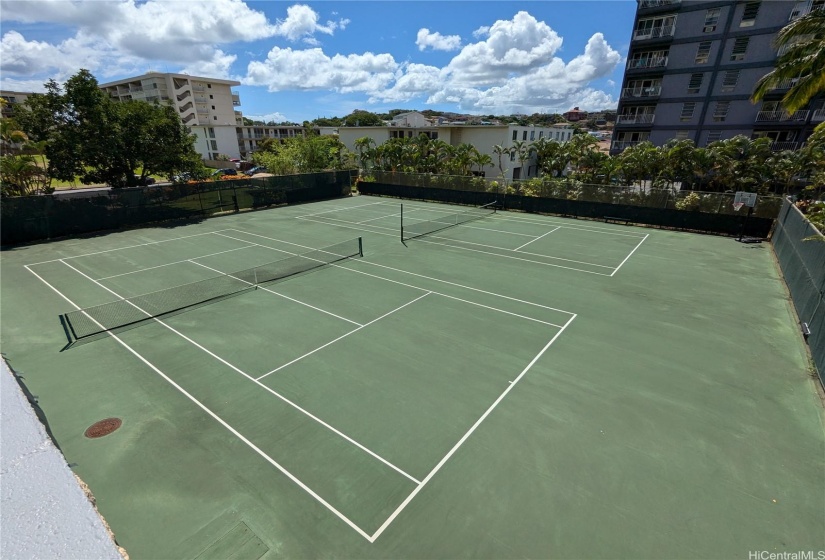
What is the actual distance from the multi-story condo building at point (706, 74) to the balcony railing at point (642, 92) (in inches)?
3.4

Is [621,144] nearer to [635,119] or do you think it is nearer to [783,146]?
[635,119]

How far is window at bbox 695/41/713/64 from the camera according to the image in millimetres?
35125

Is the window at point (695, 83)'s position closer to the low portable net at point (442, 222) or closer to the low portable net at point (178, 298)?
the low portable net at point (442, 222)

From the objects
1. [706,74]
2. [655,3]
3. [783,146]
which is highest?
[655,3]

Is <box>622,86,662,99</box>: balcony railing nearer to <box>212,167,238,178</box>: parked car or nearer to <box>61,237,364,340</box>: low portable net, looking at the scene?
<box>61,237,364,340</box>: low portable net

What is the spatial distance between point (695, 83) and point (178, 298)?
149 feet

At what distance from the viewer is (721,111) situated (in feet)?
115

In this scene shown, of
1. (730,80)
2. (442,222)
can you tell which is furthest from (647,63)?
(442,222)

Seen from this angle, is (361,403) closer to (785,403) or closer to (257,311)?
(257,311)

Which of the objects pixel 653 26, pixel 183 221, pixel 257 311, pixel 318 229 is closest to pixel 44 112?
pixel 183 221

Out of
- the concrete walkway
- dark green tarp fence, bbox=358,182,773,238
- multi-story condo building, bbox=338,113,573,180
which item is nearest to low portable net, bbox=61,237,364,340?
the concrete walkway

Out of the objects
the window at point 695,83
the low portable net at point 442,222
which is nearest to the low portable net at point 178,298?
the low portable net at point 442,222

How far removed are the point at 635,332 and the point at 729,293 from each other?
630cm

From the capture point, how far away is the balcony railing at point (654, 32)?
3659 cm
